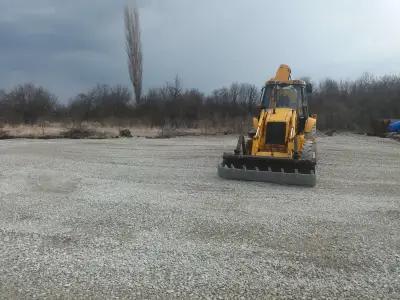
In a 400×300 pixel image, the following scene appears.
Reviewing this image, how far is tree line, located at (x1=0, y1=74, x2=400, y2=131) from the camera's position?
34.9 meters

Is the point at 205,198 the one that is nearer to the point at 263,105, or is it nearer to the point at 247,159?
the point at 247,159

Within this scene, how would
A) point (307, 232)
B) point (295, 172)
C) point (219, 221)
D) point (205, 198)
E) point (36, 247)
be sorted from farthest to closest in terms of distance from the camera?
point (295, 172)
point (205, 198)
point (219, 221)
point (307, 232)
point (36, 247)

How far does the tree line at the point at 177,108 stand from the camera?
1373 inches

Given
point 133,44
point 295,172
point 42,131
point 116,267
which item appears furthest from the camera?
point 133,44

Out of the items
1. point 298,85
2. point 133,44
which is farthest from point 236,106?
point 298,85

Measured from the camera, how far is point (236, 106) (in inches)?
1628

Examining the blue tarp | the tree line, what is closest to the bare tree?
the tree line

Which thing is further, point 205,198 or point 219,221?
point 205,198

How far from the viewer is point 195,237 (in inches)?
210

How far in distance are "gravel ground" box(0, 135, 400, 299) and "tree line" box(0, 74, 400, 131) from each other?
22.1m

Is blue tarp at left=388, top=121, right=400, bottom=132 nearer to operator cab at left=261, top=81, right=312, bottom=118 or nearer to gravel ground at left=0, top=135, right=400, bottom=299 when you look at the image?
operator cab at left=261, top=81, right=312, bottom=118

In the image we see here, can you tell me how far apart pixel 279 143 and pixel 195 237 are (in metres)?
4.82

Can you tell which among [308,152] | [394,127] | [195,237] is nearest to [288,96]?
[308,152]

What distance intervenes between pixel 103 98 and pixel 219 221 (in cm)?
4156
